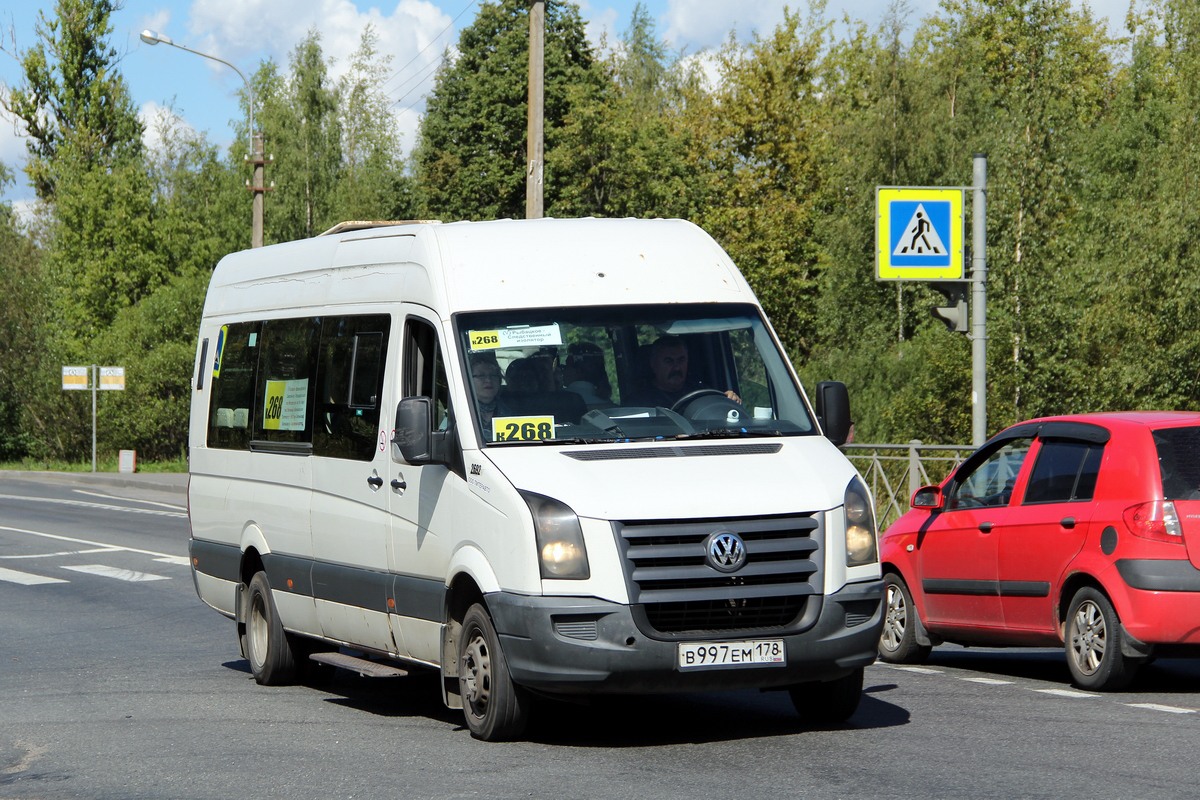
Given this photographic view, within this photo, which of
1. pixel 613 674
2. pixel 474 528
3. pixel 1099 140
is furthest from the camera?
pixel 1099 140

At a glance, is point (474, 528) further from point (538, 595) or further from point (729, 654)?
point (729, 654)

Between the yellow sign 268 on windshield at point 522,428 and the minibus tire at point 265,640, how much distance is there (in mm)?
3101

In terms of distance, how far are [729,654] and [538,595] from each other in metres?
0.86

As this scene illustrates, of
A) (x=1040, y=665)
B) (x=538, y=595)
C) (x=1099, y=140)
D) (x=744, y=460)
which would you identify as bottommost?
(x=1040, y=665)

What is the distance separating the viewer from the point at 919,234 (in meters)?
17.1

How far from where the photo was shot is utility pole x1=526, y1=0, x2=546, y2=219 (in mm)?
23344

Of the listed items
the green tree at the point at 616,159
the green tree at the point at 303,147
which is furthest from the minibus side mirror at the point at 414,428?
the green tree at the point at 303,147

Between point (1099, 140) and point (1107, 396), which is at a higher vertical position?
point (1099, 140)

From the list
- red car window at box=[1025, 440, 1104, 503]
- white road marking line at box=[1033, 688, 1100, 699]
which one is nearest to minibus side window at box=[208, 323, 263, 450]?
red car window at box=[1025, 440, 1104, 503]

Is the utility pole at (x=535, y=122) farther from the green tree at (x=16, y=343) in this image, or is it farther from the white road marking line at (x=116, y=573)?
the green tree at (x=16, y=343)

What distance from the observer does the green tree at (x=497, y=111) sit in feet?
184

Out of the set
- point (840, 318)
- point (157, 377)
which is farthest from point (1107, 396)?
point (157, 377)

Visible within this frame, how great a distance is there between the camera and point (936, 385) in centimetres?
4316

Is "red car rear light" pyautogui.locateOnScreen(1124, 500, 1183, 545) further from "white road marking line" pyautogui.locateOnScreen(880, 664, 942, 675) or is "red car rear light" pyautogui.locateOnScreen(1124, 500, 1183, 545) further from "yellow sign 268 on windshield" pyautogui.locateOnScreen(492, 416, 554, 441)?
"yellow sign 268 on windshield" pyautogui.locateOnScreen(492, 416, 554, 441)
